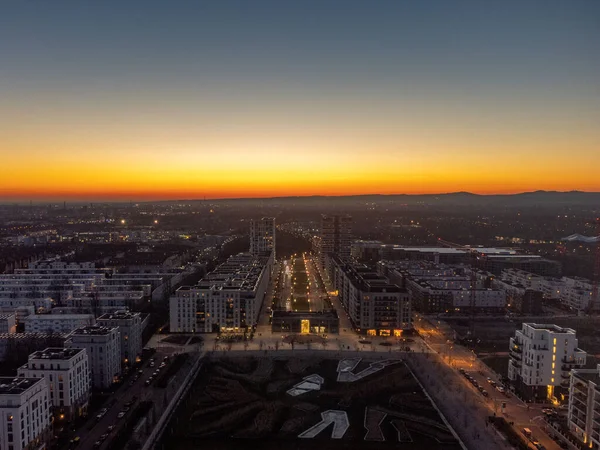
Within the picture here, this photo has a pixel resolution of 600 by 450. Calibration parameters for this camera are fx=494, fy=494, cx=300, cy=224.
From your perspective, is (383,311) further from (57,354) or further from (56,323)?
(56,323)

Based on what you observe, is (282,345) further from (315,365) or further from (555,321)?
(555,321)

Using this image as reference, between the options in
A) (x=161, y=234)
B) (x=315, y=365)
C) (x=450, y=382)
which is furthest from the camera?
(x=161, y=234)

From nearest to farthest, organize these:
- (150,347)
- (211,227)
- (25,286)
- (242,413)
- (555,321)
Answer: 1. (242,413)
2. (150,347)
3. (555,321)
4. (25,286)
5. (211,227)

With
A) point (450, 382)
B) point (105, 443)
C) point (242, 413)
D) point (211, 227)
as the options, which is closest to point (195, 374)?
point (242, 413)

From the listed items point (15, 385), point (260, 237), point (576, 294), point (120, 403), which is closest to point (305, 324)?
point (120, 403)

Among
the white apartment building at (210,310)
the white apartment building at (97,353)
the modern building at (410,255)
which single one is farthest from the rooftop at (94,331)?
the modern building at (410,255)

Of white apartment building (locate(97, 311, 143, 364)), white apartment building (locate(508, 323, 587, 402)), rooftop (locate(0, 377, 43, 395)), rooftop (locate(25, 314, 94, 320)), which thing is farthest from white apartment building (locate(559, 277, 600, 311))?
rooftop (locate(0, 377, 43, 395))
